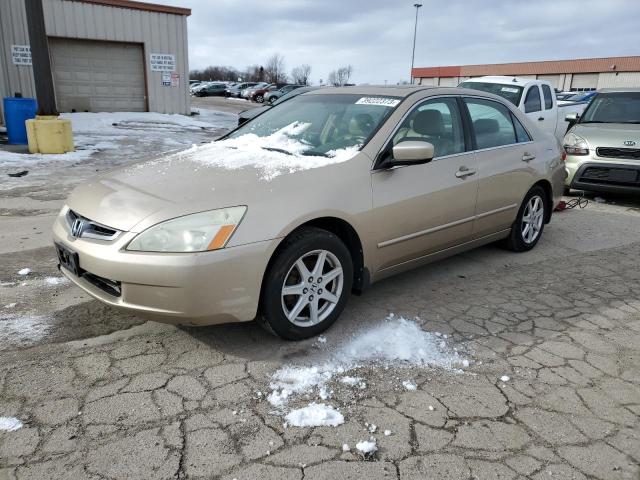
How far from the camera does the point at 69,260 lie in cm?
297

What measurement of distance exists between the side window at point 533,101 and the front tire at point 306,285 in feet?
27.4

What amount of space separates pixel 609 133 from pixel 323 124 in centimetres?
562

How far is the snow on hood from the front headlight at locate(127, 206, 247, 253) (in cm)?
53

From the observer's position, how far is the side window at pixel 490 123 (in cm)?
428

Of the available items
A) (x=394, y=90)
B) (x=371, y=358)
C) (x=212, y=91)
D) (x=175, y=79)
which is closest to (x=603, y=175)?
(x=394, y=90)

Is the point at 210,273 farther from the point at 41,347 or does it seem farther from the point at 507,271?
the point at 507,271

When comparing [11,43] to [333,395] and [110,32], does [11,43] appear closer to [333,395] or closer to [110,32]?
[110,32]

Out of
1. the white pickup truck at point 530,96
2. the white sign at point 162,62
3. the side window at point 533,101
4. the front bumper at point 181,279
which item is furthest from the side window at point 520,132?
the white sign at point 162,62

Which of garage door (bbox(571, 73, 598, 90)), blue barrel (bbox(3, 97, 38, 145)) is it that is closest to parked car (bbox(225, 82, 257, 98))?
garage door (bbox(571, 73, 598, 90))

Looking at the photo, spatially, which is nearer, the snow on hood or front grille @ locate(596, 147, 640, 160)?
the snow on hood

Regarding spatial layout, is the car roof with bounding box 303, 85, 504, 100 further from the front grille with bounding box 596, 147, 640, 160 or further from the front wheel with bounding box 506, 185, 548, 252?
the front grille with bounding box 596, 147, 640, 160

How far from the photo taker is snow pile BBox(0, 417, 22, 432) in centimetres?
231

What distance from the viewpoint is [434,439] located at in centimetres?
234

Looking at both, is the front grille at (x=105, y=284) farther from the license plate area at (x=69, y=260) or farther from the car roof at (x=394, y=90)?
the car roof at (x=394, y=90)
